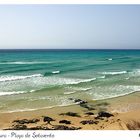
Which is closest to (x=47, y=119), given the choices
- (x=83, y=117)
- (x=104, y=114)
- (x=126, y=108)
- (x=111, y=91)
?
(x=83, y=117)

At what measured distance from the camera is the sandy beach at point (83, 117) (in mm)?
8992

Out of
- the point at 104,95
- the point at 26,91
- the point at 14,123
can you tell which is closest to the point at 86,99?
the point at 104,95

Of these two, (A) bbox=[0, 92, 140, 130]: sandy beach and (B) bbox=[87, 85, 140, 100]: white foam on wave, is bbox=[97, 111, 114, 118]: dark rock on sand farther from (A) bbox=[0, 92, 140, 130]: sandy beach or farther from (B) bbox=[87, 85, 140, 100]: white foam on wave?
(B) bbox=[87, 85, 140, 100]: white foam on wave

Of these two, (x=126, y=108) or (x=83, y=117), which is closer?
(x=83, y=117)

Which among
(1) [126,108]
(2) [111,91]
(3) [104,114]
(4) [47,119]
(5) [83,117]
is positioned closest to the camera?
(4) [47,119]

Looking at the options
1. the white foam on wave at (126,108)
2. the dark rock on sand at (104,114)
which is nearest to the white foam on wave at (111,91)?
the white foam on wave at (126,108)

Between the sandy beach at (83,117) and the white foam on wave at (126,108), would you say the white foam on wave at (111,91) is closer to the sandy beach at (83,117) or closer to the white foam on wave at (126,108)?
the sandy beach at (83,117)

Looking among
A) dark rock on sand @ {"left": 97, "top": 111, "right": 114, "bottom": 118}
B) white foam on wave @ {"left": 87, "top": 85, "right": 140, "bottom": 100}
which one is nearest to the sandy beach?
dark rock on sand @ {"left": 97, "top": 111, "right": 114, "bottom": 118}

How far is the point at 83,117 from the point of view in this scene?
1009cm

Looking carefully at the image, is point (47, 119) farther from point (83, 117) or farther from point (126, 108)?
point (126, 108)

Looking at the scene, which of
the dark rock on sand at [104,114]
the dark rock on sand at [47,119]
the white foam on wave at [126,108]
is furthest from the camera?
the white foam on wave at [126,108]
